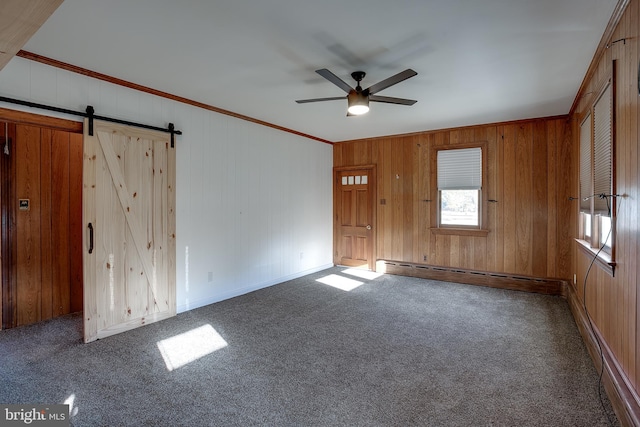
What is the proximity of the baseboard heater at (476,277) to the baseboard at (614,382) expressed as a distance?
5.49 feet

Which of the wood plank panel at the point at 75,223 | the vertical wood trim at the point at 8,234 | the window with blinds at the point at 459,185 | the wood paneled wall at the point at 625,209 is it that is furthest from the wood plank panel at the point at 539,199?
the vertical wood trim at the point at 8,234

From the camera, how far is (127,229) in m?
3.35

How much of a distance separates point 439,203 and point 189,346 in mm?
4454

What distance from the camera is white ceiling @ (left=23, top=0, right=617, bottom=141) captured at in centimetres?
214

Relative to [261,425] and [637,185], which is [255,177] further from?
[637,185]

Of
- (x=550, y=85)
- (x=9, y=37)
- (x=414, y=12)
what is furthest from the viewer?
(x=550, y=85)

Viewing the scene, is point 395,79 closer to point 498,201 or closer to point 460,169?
point 460,169

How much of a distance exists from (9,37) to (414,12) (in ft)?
7.20

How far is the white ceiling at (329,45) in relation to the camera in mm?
2139

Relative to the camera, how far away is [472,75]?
127 inches

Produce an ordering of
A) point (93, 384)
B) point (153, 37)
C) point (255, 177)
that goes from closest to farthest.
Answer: point (93, 384) → point (153, 37) → point (255, 177)

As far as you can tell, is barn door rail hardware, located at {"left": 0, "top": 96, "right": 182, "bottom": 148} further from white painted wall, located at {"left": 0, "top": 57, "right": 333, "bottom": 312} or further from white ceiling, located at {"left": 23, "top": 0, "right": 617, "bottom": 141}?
white ceiling, located at {"left": 23, "top": 0, "right": 617, "bottom": 141}

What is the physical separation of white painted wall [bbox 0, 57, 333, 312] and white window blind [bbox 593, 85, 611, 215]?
402 centimetres


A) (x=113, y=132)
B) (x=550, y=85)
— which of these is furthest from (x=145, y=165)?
(x=550, y=85)
